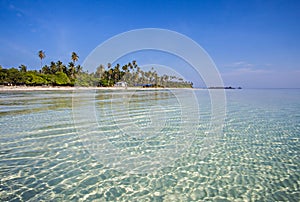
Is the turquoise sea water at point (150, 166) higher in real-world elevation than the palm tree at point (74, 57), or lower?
lower

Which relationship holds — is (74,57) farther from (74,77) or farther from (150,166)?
(150,166)

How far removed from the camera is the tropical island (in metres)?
55.3

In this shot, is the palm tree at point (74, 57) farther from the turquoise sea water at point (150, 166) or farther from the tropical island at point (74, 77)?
the turquoise sea water at point (150, 166)

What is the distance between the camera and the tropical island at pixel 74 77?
55312 mm

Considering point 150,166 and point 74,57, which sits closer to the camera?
point 150,166

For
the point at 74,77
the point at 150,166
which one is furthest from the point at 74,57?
the point at 150,166

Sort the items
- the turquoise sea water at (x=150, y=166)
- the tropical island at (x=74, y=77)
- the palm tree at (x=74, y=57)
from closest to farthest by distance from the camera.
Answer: the turquoise sea water at (x=150, y=166) < the tropical island at (x=74, y=77) < the palm tree at (x=74, y=57)

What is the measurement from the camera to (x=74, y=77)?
82688 millimetres

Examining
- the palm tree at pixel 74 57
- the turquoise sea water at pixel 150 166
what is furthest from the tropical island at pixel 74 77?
the turquoise sea water at pixel 150 166

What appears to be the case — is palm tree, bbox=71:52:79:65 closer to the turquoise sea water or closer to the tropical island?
the tropical island

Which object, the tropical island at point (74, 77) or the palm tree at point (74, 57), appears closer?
the tropical island at point (74, 77)

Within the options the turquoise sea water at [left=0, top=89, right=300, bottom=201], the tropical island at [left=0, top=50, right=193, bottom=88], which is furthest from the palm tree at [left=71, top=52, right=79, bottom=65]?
the turquoise sea water at [left=0, top=89, right=300, bottom=201]

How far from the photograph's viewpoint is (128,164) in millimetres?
5672

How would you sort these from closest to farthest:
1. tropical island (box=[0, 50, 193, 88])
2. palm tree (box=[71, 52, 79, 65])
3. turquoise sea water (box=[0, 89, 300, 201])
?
turquoise sea water (box=[0, 89, 300, 201]) < tropical island (box=[0, 50, 193, 88]) < palm tree (box=[71, 52, 79, 65])
